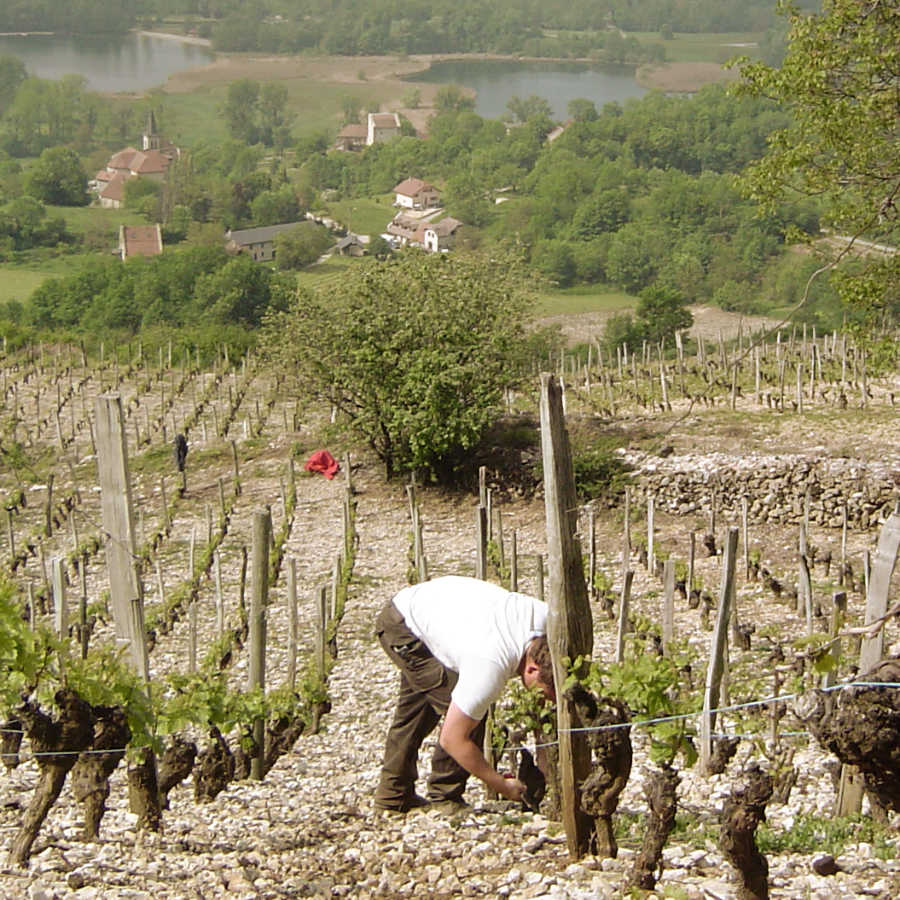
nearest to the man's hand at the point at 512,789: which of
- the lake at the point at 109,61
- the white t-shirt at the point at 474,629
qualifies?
the white t-shirt at the point at 474,629

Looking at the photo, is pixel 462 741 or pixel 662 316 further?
pixel 662 316

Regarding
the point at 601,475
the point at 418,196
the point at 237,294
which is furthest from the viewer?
the point at 418,196

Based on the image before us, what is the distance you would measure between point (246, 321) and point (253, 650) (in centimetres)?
5475

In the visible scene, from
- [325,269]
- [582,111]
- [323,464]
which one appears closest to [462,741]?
[323,464]

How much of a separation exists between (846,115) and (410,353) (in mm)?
7964

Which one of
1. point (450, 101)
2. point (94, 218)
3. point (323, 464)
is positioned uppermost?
point (450, 101)

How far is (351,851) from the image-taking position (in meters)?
6.36

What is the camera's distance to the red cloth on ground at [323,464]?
21641mm

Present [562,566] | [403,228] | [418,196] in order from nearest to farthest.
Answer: [562,566] < [403,228] < [418,196]

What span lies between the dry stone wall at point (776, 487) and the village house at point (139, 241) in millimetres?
85145

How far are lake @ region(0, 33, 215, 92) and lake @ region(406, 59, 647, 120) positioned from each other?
119 ft

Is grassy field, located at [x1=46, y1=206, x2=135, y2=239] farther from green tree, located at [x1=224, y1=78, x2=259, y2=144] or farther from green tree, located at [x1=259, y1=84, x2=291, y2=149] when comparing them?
green tree, located at [x1=259, y1=84, x2=291, y2=149]

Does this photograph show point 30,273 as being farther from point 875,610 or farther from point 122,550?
point 875,610

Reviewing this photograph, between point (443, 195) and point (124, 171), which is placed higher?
point (124, 171)
